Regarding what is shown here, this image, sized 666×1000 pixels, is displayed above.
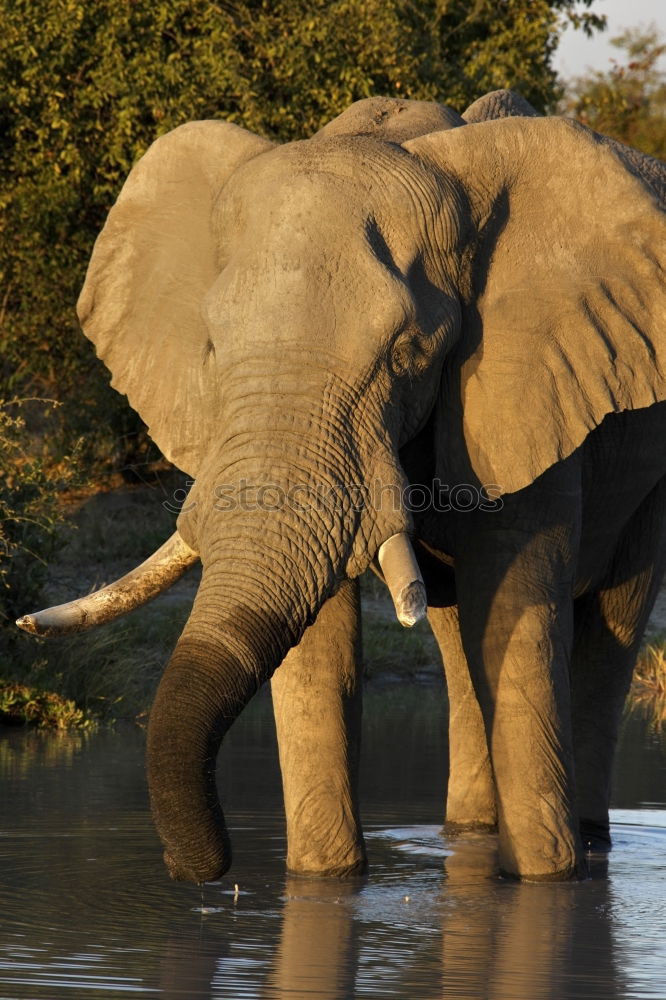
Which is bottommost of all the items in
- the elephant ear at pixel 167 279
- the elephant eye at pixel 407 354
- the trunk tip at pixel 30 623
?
the trunk tip at pixel 30 623


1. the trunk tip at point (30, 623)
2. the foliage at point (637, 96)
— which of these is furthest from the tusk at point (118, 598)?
the foliage at point (637, 96)

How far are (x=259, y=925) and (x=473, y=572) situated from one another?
1.34m

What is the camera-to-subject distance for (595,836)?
23.9ft

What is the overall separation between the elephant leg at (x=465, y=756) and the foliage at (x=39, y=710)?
3023 mm

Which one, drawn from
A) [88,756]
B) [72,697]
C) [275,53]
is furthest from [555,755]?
[275,53]

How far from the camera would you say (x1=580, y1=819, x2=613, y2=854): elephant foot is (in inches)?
283

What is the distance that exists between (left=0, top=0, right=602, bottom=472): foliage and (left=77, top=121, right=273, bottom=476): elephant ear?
291 inches

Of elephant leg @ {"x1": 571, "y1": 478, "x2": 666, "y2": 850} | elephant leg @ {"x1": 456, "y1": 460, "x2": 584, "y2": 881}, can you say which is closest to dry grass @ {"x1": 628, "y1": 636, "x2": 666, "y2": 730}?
elephant leg @ {"x1": 571, "y1": 478, "x2": 666, "y2": 850}

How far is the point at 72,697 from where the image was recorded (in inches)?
406

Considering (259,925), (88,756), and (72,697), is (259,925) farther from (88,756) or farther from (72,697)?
(72,697)

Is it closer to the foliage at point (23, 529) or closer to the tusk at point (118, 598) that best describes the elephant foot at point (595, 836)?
the tusk at point (118, 598)

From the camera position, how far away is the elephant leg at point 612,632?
7.56 metres

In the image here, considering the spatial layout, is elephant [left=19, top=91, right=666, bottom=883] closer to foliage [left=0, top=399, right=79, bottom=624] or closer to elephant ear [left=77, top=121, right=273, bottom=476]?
elephant ear [left=77, top=121, right=273, bottom=476]

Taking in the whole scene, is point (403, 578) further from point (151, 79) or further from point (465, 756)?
point (151, 79)
